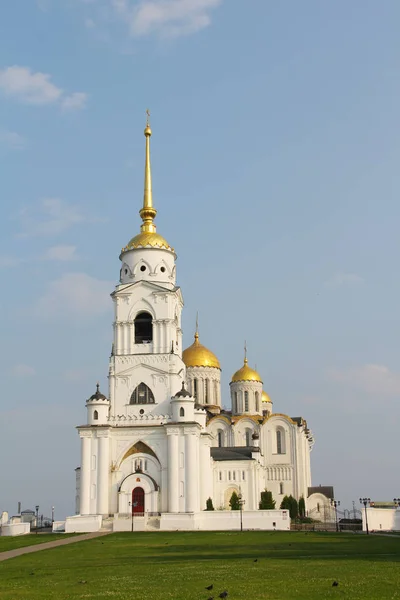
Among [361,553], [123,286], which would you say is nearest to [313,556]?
[361,553]

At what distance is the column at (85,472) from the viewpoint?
51938 millimetres

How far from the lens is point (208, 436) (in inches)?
2338

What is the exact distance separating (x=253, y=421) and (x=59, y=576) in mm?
57070

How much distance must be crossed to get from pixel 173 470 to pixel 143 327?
11.7 meters

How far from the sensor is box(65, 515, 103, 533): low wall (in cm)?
4969

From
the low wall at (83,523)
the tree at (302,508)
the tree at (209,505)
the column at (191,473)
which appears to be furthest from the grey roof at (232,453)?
the low wall at (83,523)

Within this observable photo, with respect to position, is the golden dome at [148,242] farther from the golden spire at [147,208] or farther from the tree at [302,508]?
the tree at [302,508]

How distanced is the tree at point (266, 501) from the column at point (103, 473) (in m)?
17.5

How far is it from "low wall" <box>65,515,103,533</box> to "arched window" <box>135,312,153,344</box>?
44.9ft

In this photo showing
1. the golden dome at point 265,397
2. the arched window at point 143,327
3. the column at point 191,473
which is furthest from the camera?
the golden dome at point 265,397

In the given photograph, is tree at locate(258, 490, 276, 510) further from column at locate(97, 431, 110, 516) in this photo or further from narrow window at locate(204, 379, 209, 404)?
column at locate(97, 431, 110, 516)

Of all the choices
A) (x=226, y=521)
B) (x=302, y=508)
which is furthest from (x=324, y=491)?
(x=226, y=521)

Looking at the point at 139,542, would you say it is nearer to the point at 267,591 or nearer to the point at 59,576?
the point at 59,576

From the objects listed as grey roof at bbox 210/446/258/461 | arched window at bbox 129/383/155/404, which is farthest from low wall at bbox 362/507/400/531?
arched window at bbox 129/383/155/404
